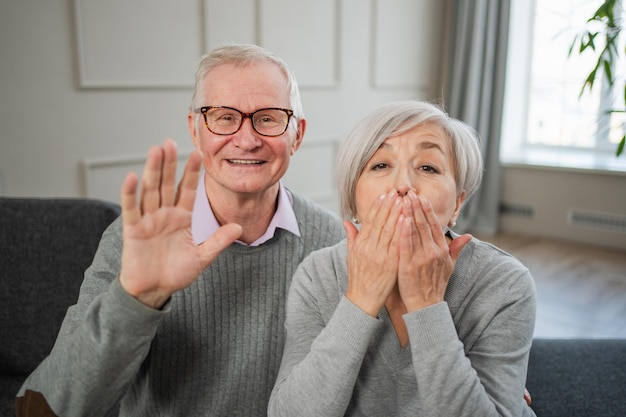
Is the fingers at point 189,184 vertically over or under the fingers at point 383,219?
over

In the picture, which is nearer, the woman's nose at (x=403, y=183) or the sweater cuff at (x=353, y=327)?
the sweater cuff at (x=353, y=327)

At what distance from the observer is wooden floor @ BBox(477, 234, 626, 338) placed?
10.6 ft

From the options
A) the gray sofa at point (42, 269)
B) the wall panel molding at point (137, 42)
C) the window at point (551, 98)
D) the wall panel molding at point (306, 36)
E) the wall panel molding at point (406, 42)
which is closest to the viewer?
the gray sofa at point (42, 269)

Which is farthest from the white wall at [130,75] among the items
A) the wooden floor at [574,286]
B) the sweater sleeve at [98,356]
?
the sweater sleeve at [98,356]

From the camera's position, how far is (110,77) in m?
3.21

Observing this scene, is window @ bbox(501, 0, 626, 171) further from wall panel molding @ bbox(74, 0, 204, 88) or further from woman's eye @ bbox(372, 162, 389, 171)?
woman's eye @ bbox(372, 162, 389, 171)

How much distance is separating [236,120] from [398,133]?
0.40 metres

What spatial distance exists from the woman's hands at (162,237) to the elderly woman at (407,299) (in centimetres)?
25

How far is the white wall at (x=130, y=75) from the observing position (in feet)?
9.59

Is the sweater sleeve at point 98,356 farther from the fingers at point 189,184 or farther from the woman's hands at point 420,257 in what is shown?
the woman's hands at point 420,257

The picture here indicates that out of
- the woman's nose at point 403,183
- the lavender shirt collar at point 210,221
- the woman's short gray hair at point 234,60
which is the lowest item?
the lavender shirt collar at point 210,221

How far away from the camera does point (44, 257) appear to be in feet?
5.12

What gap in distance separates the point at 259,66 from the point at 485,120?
4.05 meters

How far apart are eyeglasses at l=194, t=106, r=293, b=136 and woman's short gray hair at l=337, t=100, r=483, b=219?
0.23 m
